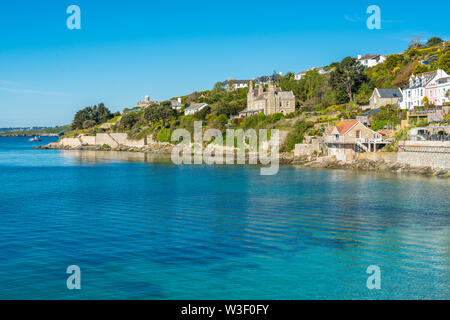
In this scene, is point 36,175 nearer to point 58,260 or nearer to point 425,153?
point 58,260

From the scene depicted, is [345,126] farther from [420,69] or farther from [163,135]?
[163,135]

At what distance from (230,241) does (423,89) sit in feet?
167

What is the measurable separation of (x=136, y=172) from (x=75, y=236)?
112 ft

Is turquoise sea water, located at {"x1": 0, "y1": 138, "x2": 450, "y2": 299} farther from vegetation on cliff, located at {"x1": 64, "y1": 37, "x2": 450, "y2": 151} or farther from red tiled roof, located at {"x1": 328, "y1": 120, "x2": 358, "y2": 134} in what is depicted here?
vegetation on cliff, located at {"x1": 64, "y1": 37, "x2": 450, "y2": 151}

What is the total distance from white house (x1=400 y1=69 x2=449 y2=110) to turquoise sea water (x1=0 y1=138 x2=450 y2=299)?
975 inches

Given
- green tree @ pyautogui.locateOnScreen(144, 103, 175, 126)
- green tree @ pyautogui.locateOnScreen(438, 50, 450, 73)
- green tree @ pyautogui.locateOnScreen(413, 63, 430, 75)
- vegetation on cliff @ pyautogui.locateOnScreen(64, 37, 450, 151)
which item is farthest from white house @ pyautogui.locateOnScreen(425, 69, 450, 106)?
green tree @ pyautogui.locateOnScreen(144, 103, 175, 126)

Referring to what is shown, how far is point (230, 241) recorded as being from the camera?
21.4 meters

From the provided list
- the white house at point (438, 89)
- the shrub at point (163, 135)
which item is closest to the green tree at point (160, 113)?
the shrub at point (163, 135)

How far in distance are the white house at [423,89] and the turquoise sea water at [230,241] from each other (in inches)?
975

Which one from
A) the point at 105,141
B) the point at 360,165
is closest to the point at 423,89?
the point at 360,165

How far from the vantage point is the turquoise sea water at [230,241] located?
15.6 m

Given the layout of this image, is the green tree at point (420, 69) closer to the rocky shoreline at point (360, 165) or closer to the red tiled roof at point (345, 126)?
the red tiled roof at point (345, 126)

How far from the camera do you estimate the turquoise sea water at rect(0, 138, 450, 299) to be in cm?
1558

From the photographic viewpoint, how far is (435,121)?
51.6 m
